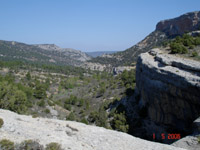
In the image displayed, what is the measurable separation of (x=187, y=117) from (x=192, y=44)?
18.0 metres

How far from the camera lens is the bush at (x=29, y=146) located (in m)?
9.75

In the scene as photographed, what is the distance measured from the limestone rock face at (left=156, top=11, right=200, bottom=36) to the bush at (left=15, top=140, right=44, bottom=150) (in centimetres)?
10654

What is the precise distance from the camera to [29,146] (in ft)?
32.5

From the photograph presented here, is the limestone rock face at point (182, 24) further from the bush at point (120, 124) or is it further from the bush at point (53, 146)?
the bush at point (53, 146)

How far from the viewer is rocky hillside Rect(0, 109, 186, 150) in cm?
1130

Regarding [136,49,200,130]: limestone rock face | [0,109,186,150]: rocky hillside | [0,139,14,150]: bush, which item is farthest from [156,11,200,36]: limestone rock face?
[0,139,14,150]: bush

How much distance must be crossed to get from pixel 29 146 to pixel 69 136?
3709 mm

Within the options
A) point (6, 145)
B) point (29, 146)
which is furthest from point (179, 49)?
point (6, 145)

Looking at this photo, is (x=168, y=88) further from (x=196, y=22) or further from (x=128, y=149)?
(x=196, y=22)

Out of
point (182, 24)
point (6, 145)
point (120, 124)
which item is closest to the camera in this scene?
point (6, 145)

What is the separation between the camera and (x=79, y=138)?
42.9 feet

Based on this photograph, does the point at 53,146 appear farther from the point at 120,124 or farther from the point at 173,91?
the point at 120,124
